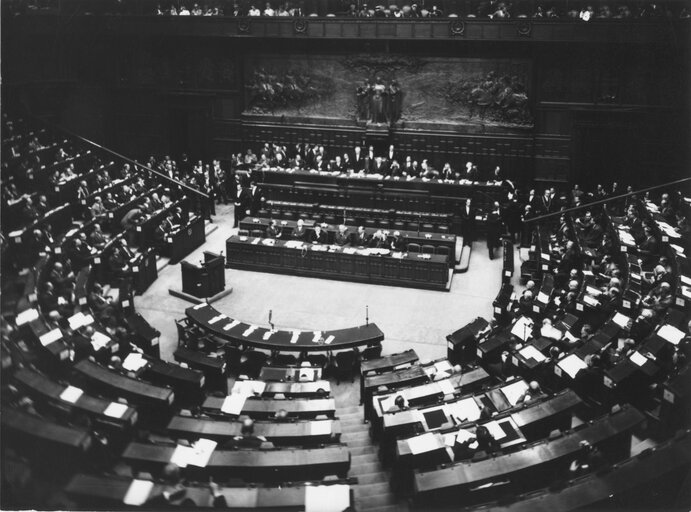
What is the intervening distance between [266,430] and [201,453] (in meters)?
1.14

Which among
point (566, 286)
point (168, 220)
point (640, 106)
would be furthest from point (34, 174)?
point (640, 106)

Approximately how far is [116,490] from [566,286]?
37.1 ft

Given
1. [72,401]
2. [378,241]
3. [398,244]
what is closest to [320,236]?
[378,241]

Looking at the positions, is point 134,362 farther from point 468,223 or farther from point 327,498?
point 468,223

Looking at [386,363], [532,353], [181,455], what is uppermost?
[532,353]

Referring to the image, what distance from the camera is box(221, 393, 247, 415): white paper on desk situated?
Result: 382 inches

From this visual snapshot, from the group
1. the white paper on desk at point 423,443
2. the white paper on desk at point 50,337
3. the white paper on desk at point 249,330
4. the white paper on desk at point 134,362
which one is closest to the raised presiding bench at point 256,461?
the white paper on desk at point 423,443

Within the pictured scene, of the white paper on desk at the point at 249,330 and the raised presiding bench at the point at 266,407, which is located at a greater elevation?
the white paper on desk at the point at 249,330

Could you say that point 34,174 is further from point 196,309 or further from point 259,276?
point 196,309

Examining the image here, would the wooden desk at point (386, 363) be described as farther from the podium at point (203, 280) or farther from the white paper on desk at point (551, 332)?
the podium at point (203, 280)

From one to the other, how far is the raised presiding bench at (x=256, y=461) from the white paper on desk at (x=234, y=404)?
1.28 meters

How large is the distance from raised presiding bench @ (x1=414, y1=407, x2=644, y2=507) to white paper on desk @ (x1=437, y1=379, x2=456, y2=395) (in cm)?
215

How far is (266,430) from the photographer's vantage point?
9.05 metres

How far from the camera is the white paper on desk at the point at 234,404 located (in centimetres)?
971
